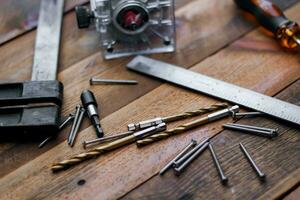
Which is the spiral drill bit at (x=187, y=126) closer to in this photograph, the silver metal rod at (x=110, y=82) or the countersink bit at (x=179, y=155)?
the countersink bit at (x=179, y=155)

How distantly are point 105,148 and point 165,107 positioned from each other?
183 millimetres

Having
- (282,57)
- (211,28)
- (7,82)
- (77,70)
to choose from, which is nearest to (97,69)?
(77,70)

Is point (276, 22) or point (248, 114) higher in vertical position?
point (276, 22)

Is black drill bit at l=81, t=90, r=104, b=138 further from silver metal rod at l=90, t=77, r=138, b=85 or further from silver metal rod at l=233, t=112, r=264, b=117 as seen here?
silver metal rod at l=233, t=112, r=264, b=117

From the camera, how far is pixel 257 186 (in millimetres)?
964

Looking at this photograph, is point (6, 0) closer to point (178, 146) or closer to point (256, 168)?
point (178, 146)

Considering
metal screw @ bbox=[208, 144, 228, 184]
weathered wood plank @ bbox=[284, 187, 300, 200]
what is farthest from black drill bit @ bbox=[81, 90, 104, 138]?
weathered wood plank @ bbox=[284, 187, 300, 200]

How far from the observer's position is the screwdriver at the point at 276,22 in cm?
123

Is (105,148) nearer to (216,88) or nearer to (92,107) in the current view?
(92,107)

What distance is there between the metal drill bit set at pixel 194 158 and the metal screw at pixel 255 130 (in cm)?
4

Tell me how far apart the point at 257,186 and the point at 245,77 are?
1.04 feet

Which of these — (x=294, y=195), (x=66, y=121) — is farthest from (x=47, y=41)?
(x=294, y=195)

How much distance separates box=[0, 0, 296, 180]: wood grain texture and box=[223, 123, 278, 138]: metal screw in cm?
23

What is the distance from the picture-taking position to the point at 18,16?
139cm
